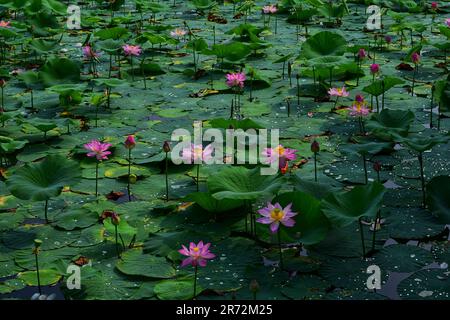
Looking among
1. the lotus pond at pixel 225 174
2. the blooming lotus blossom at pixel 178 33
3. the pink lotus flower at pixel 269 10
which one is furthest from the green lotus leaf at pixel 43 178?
the pink lotus flower at pixel 269 10

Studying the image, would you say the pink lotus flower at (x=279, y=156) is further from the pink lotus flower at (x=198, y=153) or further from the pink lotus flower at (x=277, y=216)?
the pink lotus flower at (x=277, y=216)

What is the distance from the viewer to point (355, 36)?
5.12 metres

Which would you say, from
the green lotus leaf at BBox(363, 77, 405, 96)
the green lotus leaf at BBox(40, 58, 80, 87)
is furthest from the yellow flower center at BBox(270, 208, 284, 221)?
the green lotus leaf at BBox(40, 58, 80, 87)

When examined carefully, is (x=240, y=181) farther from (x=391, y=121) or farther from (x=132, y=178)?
(x=391, y=121)

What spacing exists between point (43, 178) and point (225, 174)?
67 cm

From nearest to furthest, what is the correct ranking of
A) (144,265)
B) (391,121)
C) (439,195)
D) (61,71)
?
(144,265), (439,195), (391,121), (61,71)

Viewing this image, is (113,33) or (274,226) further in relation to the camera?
(113,33)

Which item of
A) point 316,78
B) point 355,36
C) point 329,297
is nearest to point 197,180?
point 329,297

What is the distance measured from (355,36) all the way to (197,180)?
294cm

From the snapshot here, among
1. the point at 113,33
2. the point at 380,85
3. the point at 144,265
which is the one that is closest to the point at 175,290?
the point at 144,265

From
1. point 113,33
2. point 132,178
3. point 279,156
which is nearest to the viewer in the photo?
point 279,156

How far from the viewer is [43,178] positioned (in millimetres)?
2467

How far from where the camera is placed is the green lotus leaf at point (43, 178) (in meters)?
2.34

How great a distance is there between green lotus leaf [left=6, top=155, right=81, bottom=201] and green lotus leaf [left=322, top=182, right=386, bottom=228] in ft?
3.06
